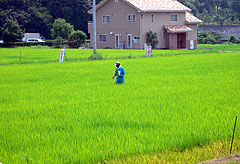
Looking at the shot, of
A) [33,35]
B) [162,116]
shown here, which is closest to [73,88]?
[162,116]

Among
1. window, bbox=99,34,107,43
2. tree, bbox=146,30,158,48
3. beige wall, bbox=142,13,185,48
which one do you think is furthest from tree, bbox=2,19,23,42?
tree, bbox=146,30,158,48

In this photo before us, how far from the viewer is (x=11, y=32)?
199 ft

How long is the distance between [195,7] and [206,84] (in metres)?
71.2

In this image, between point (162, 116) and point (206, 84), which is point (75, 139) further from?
point (206, 84)

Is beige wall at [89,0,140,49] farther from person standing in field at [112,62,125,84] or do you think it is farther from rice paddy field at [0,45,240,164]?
rice paddy field at [0,45,240,164]

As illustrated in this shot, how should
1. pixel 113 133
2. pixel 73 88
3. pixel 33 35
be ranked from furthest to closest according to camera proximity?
pixel 33 35, pixel 73 88, pixel 113 133

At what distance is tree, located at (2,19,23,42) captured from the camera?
6016cm

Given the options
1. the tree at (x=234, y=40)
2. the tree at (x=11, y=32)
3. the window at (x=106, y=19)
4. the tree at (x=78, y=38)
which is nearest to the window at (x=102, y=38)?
the window at (x=106, y=19)

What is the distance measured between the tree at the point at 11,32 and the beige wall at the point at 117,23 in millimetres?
13614

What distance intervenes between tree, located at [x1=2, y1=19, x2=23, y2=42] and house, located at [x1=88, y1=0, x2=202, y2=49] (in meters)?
13.6

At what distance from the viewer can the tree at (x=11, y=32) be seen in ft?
197

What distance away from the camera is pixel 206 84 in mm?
15250

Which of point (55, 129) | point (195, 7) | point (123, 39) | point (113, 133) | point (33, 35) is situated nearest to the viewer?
point (113, 133)

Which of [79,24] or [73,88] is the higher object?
[79,24]
